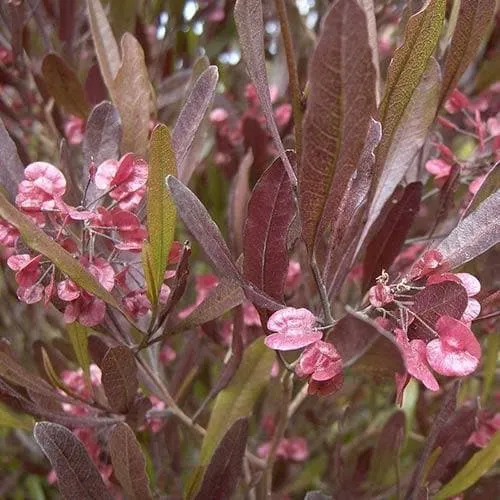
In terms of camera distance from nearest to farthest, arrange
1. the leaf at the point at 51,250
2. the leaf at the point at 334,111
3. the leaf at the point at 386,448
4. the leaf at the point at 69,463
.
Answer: the leaf at the point at 334,111
the leaf at the point at 51,250
the leaf at the point at 69,463
the leaf at the point at 386,448

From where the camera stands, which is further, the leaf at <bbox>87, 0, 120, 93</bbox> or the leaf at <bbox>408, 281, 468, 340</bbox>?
the leaf at <bbox>87, 0, 120, 93</bbox>

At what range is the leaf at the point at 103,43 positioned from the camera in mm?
907

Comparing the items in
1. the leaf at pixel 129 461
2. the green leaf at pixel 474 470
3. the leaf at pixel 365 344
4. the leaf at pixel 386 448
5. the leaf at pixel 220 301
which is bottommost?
the leaf at pixel 386 448

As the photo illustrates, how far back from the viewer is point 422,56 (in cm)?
60

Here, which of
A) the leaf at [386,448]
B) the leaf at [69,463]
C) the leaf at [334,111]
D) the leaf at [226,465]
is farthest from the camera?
the leaf at [386,448]

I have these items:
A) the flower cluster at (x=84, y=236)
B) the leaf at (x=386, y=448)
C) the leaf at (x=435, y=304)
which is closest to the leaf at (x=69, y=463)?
the flower cluster at (x=84, y=236)

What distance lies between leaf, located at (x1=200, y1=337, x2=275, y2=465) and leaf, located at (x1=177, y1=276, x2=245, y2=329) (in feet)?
0.61

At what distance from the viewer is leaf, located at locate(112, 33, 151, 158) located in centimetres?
81

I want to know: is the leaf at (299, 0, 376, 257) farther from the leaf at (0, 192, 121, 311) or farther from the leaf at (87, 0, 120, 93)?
the leaf at (87, 0, 120, 93)

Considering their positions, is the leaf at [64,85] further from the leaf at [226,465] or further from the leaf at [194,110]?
the leaf at [226,465]

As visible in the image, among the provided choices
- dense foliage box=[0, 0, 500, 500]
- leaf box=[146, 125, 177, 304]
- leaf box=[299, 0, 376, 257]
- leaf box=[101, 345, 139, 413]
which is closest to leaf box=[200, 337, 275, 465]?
dense foliage box=[0, 0, 500, 500]

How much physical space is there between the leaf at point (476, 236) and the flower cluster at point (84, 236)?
266 mm

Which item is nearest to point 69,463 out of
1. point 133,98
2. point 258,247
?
point 258,247

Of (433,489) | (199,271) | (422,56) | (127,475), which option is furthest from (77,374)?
(199,271)
